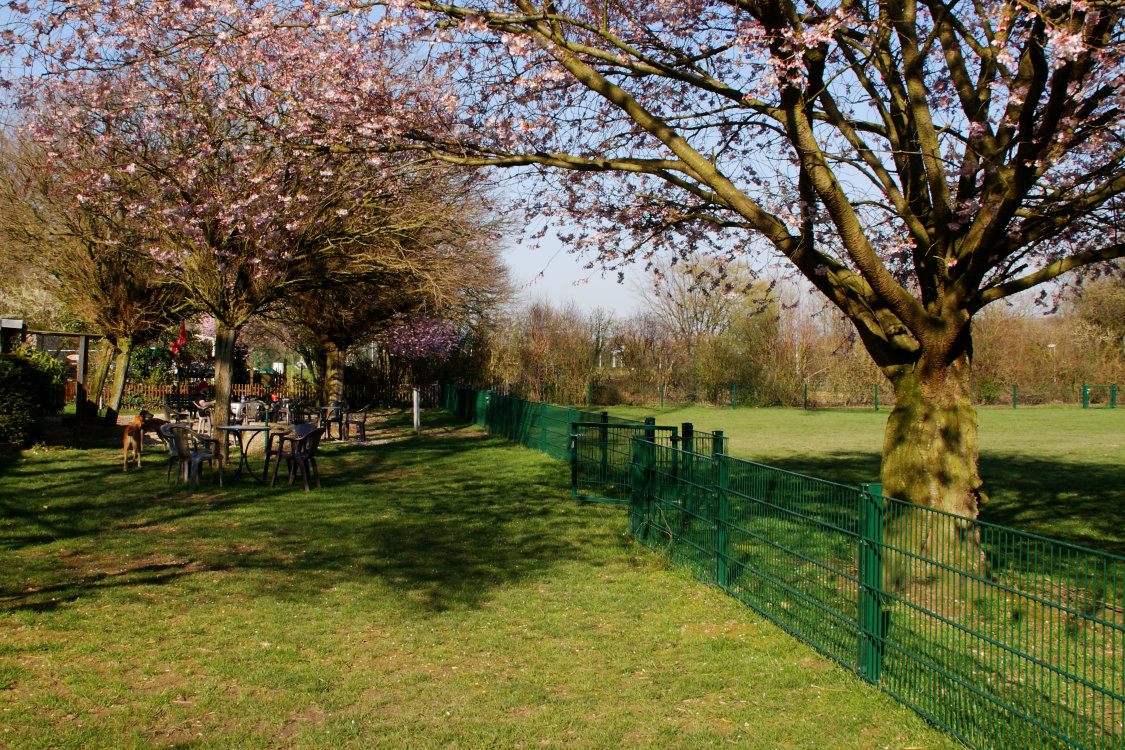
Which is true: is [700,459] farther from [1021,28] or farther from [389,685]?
[1021,28]

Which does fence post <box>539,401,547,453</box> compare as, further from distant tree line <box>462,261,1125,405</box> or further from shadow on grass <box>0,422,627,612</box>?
distant tree line <box>462,261,1125,405</box>

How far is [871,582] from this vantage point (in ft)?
15.8

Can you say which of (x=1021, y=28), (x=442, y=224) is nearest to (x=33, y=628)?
(x=1021, y=28)

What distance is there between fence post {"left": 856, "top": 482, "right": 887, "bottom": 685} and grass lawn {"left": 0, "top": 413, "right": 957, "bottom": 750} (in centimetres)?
17

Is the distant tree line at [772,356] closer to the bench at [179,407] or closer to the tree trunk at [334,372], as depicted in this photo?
the tree trunk at [334,372]

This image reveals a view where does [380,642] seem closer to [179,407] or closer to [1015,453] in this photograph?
[179,407]

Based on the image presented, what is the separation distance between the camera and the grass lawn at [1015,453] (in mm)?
11198

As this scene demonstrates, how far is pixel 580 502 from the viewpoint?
11.4m

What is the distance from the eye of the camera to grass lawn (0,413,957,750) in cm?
421

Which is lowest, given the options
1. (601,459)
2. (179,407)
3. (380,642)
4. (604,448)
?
(380,642)

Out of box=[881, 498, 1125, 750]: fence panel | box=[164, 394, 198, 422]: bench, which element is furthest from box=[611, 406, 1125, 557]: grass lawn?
box=[164, 394, 198, 422]: bench

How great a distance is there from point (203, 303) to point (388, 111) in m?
8.29

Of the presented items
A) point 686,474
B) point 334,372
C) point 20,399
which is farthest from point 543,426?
point 334,372

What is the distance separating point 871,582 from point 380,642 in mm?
2971
